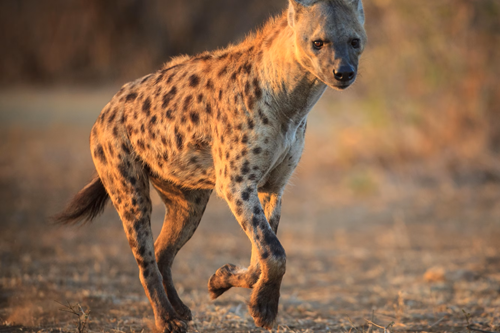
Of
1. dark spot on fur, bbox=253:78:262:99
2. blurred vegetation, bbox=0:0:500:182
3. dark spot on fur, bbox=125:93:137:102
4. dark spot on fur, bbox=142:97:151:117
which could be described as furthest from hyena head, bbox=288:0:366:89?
blurred vegetation, bbox=0:0:500:182

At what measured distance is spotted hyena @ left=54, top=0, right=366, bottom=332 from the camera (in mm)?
3561

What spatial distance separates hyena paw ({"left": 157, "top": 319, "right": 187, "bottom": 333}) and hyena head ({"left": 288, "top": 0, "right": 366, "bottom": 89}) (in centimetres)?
161

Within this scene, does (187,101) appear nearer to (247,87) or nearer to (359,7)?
(247,87)

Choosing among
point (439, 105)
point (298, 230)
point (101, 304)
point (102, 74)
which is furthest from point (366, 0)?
point (102, 74)

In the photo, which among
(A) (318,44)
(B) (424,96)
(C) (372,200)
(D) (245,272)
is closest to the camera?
(A) (318,44)

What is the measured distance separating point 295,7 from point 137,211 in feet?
5.06

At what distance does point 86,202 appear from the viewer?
460 cm

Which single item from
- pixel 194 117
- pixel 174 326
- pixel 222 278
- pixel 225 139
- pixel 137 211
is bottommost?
pixel 174 326

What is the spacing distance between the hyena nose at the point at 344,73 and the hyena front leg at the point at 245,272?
901mm

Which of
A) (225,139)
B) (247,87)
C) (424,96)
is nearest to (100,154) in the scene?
(225,139)

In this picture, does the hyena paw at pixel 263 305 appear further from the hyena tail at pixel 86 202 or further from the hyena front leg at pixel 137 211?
the hyena tail at pixel 86 202

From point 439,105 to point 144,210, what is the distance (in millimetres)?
6735

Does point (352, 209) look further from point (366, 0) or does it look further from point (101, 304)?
point (101, 304)

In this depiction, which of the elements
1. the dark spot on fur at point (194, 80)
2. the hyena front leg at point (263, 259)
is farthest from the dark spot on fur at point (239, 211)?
the dark spot on fur at point (194, 80)
